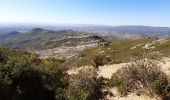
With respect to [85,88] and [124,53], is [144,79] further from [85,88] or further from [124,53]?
[124,53]

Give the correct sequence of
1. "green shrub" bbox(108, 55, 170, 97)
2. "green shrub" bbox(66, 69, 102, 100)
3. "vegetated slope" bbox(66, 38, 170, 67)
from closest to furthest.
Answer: "green shrub" bbox(108, 55, 170, 97) < "green shrub" bbox(66, 69, 102, 100) < "vegetated slope" bbox(66, 38, 170, 67)

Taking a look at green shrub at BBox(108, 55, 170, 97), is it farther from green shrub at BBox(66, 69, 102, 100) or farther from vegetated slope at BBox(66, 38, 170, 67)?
vegetated slope at BBox(66, 38, 170, 67)

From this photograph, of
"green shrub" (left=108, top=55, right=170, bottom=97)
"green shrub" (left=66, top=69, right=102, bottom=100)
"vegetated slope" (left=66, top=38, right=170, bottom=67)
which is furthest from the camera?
"vegetated slope" (left=66, top=38, right=170, bottom=67)

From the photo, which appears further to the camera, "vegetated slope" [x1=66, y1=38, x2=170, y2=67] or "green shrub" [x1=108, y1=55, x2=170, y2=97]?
"vegetated slope" [x1=66, y1=38, x2=170, y2=67]

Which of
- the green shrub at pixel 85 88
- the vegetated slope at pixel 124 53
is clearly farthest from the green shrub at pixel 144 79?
the vegetated slope at pixel 124 53

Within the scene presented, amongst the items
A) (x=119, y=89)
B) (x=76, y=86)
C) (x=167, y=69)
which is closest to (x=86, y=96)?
(x=76, y=86)

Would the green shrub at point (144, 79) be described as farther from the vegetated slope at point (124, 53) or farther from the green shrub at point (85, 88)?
the vegetated slope at point (124, 53)

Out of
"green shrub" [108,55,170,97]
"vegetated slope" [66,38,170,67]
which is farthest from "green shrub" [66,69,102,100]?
"vegetated slope" [66,38,170,67]

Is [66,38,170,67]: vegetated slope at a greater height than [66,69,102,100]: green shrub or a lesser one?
lesser

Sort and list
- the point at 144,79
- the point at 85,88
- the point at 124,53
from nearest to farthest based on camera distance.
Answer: the point at 144,79, the point at 85,88, the point at 124,53

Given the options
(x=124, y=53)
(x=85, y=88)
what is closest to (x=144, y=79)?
(x=85, y=88)

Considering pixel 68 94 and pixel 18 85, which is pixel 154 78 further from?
pixel 18 85
